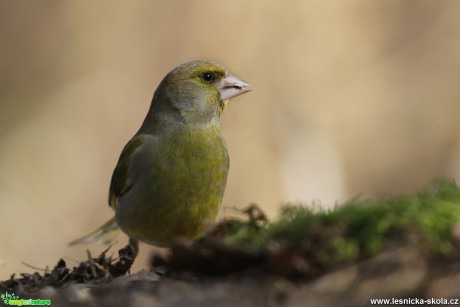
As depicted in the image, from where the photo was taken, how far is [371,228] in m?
2.22

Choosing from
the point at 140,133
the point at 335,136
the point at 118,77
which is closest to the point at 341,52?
the point at 335,136

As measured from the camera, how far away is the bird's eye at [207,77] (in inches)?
199

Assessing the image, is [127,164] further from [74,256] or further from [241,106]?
[241,106]

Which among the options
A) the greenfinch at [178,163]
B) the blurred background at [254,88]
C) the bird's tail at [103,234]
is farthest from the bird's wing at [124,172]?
the blurred background at [254,88]

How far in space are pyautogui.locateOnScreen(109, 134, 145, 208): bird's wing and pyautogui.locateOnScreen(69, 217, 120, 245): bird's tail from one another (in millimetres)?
921

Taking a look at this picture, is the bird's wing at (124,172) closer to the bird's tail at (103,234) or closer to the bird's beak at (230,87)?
the bird's beak at (230,87)

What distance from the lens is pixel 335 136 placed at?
32.5 ft

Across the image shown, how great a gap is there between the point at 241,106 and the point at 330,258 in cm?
811

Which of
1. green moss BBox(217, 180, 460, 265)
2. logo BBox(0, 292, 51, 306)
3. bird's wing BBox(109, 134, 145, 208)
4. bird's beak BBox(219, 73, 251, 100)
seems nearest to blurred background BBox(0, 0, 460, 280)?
bird's wing BBox(109, 134, 145, 208)

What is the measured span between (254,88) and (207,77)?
5.09 meters

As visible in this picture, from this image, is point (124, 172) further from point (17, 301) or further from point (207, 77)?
point (17, 301)

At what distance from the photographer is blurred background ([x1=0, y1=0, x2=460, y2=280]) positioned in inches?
383

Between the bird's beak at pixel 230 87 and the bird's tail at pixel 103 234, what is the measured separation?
1751 millimetres

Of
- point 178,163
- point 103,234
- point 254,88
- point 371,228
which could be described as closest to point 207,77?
→ point 178,163
